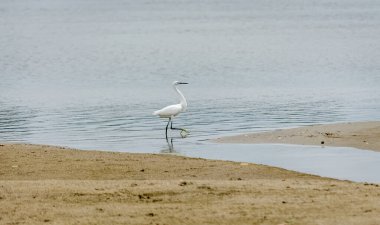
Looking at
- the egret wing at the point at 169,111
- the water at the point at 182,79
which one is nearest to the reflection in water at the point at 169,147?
the water at the point at 182,79

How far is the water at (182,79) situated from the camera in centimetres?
2673

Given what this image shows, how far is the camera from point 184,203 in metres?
12.0

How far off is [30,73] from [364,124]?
2684 centimetres

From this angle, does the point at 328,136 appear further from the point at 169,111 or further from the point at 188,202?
the point at 188,202

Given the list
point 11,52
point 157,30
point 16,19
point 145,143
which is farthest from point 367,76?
point 16,19

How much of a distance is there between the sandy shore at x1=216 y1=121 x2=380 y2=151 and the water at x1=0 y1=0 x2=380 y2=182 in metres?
1.26

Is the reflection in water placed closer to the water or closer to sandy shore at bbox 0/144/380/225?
the water

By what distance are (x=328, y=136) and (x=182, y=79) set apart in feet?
66.5

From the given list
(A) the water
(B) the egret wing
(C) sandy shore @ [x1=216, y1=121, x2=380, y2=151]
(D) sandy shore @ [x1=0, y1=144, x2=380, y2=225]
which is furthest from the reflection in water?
(D) sandy shore @ [x1=0, y1=144, x2=380, y2=225]

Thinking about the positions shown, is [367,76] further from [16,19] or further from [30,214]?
[16,19]

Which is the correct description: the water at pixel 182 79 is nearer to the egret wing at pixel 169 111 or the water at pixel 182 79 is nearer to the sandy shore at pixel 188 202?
the egret wing at pixel 169 111

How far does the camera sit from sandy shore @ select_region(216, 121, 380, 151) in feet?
70.6

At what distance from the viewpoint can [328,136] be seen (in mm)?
22484

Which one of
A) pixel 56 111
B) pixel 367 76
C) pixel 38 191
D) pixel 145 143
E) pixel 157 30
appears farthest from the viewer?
pixel 157 30
